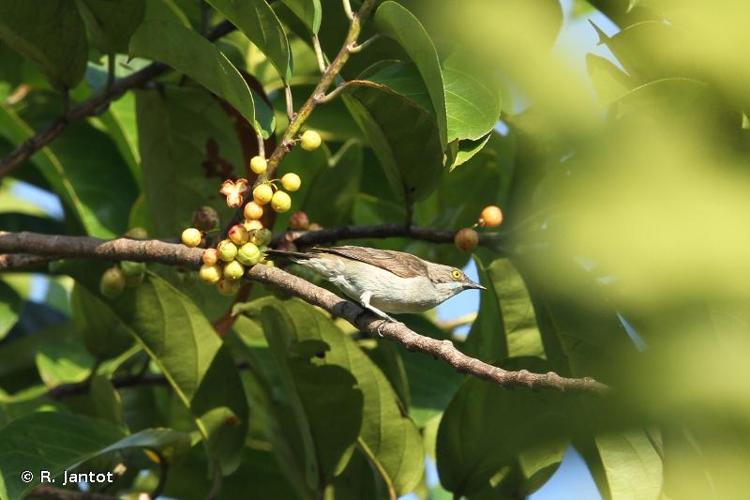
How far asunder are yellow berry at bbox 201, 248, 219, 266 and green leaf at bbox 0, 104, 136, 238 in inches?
63.7

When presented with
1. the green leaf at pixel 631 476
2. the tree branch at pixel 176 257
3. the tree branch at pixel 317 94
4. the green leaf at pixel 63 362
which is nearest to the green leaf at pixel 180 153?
the tree branch at pixel 176 257

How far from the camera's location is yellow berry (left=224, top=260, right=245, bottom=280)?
258 cm

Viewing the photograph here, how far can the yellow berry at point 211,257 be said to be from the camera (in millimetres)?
2600

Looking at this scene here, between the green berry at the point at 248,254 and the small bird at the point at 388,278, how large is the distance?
122 centimetres

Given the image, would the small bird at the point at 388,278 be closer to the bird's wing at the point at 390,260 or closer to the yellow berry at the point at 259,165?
the bird's wing at the point at 390,260

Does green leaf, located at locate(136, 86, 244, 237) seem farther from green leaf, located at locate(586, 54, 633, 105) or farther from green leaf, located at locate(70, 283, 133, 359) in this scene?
green leaf, located at locate(586, 54, 633, 105)

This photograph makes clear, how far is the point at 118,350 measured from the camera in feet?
13.2

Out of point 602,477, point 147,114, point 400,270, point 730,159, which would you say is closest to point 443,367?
point 400,270

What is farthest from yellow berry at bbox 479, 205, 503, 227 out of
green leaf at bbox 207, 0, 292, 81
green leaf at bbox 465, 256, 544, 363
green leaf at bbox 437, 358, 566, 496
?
green leaf at bbox 207, 0, 292, 81

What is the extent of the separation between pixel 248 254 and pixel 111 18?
4.30 ft

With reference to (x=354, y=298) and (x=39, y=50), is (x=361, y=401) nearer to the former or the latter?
(x=354, y=298)

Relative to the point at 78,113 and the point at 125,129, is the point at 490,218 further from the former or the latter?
the point at 125,129

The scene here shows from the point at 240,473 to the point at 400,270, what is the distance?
109 centimetres

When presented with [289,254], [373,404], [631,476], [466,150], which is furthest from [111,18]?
[631,476]
